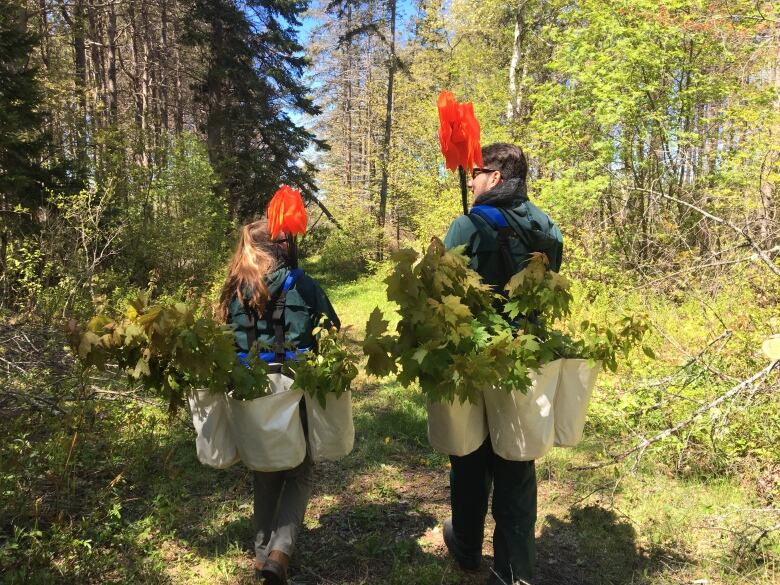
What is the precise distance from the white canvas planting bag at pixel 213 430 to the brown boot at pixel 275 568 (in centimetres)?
54

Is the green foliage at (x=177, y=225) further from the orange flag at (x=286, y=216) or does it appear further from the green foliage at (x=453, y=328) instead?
the green foliage at (x=453, y=328)

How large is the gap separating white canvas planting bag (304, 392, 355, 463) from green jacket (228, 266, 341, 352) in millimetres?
361

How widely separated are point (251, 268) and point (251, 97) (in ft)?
49.1

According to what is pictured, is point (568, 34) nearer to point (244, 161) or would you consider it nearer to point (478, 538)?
point (478, 538)

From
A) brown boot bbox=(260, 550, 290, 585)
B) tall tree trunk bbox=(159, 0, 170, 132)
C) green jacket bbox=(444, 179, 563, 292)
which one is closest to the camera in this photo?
green jacket bbox=(444, 179, 563, 292)

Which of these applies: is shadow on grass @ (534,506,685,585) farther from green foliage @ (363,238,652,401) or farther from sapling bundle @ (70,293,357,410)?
sapling bundle @ (70,293,357,410)

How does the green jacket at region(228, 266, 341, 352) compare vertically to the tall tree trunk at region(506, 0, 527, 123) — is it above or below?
below

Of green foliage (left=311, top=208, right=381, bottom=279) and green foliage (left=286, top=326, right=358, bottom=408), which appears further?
green foliage (left=311, top=208, right=381, bottom=279)

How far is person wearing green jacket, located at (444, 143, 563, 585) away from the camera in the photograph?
232 centimetres

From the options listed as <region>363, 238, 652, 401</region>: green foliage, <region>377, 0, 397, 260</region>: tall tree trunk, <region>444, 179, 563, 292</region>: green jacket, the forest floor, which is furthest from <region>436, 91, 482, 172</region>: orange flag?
<region>377, 0, 397, 260</region>: tall tree trunk

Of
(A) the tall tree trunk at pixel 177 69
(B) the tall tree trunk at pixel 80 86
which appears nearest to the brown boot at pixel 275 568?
(B) the tall tree trunk at pixel 80 86

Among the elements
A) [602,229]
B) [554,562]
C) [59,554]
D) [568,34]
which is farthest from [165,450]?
[568,34]

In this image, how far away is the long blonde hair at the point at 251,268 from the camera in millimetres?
2531

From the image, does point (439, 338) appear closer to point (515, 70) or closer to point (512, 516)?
point (512, 516)
